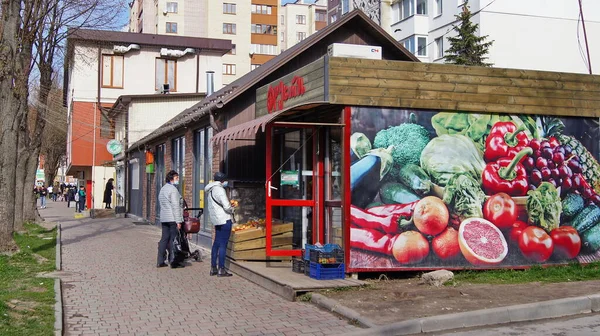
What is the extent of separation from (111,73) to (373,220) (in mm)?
29058

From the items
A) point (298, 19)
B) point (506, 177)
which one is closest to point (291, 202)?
point (506, 177)

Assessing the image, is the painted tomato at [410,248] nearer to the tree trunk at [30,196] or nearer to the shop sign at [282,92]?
the shop sign at [282,92]

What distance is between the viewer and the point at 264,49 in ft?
228

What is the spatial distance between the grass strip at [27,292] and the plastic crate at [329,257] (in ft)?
12.1

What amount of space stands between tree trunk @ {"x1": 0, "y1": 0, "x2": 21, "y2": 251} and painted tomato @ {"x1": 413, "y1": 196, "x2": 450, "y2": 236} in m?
8.32

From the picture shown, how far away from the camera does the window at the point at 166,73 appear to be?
36.4 meters

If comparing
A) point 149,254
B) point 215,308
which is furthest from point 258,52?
point 215,308

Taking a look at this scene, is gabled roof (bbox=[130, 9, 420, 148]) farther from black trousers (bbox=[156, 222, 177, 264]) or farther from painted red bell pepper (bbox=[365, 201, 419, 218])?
painted red bell pepper (bbox=[365, 201, 419, 218])

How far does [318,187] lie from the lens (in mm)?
10562

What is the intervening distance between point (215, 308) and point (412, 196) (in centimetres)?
356

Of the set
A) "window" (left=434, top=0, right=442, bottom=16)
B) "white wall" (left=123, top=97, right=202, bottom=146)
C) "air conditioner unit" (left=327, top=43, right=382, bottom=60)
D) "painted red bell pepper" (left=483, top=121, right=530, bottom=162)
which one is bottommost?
"painted red bell pepper" (left=483, top=121, right=530, bottom=162)

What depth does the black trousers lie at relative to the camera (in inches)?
460

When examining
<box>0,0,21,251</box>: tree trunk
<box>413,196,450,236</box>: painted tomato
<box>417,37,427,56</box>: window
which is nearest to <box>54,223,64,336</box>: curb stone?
<box>0,0,21,251</box>: tree trunk

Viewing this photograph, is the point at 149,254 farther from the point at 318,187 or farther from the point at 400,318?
the point at 400,318
